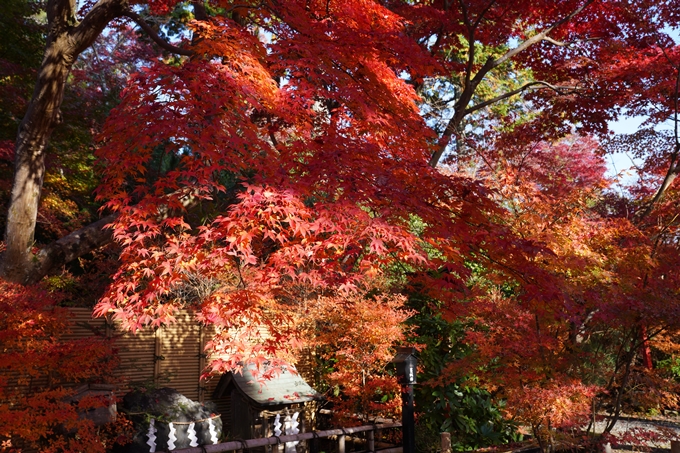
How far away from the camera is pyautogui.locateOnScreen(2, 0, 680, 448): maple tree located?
4.88m

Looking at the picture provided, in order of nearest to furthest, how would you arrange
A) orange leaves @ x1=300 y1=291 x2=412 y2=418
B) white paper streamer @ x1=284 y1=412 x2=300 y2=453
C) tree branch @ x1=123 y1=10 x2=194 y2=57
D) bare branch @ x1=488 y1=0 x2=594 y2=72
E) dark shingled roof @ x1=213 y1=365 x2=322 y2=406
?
tree branch @ x1=123 y1=10 x2=194 y2=57
dark shingled roof @ x1=213 y1=365 x2=322 y2=406
white paper streamer @ x1=284 y1=412 x2=300 y2=453
orange leaves @ x1=300 y1=291 x2=412 y2=418
bare branch @ x1=488 y1=0 x2=594 y2=72

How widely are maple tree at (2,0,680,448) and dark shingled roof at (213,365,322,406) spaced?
740mm

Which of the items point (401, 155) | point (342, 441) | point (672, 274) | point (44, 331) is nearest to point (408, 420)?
point (342, 441)

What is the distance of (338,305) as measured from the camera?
28.6 ft

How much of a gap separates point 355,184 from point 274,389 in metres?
4.29

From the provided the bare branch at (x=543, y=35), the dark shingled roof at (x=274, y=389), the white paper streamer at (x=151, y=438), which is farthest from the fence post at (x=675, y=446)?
the white paper streamer at (x=151, y=438)

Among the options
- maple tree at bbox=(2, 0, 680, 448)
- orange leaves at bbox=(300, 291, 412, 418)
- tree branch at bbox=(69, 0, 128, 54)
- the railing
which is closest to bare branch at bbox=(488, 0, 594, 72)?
maple tree at bbox=(2, 0, 680, 448)

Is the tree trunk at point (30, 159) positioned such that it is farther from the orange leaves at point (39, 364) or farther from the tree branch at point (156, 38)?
the tree branch at point (156, 38)

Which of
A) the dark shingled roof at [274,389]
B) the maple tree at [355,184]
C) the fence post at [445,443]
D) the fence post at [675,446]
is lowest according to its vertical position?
the fence post at [675,446]

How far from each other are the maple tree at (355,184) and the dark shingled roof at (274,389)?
0.74 meters

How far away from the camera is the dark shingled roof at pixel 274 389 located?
791 cm

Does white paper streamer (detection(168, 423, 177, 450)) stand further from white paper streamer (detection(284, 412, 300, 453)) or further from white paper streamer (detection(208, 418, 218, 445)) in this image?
white paper streamer (detection(284, 412, 300, 453))

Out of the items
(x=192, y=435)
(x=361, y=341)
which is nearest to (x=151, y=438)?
(x=192, y=435)

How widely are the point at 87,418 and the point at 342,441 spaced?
10.5 ft
